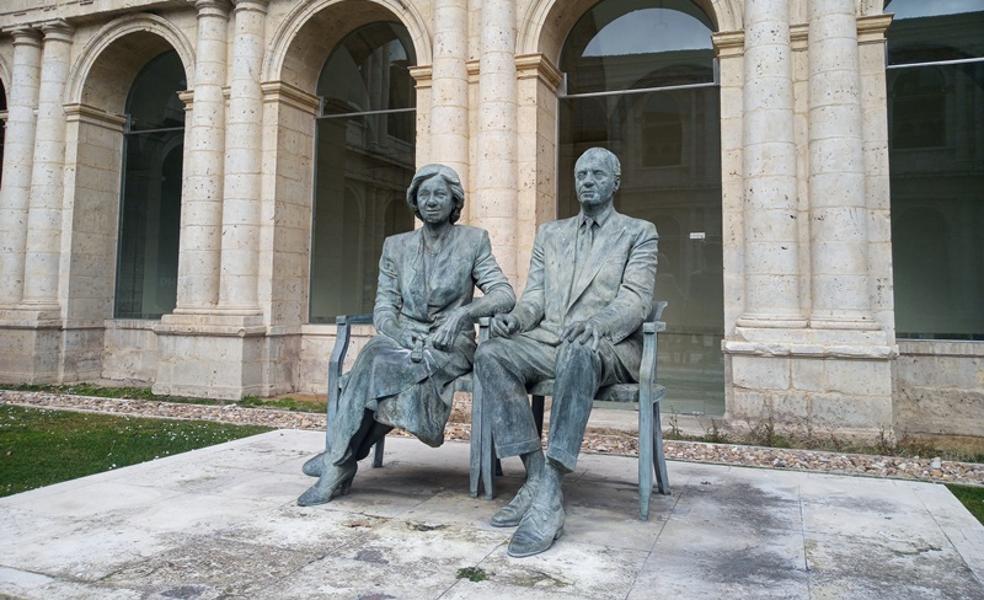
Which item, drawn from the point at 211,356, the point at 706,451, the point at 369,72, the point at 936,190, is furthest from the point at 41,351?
the point at 936,190

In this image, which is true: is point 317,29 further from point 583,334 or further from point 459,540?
point 459,540

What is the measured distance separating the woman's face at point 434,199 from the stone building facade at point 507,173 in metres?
4.56

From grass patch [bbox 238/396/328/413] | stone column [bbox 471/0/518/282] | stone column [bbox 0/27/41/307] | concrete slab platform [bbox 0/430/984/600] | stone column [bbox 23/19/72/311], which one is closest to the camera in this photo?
concrete slab platform [bbox 0/430/984/600]

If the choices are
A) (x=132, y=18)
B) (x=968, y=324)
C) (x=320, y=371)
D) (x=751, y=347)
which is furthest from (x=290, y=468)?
(x=132, y=18)

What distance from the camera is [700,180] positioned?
10.5 m

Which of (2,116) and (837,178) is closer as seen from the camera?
(837,178)

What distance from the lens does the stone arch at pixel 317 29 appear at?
1050 cm

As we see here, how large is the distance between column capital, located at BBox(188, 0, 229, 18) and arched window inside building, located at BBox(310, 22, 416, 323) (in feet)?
6.00

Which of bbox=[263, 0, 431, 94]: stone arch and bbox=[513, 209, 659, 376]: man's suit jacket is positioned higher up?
bbox=[263, 0, 431, 94]: stone arch

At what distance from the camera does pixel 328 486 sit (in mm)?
4238

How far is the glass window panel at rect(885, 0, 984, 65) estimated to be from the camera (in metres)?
8.95

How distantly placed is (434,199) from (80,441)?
5.16 metres

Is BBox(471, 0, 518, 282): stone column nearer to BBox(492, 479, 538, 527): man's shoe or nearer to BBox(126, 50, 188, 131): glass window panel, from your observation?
BBox(492, 479, 538, 527): man's shoe

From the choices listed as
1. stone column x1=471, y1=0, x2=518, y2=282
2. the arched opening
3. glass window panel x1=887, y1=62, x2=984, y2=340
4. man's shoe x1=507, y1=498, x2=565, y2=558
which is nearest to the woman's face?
man's shoe x1=507, y1=498, x2=565, y2=558
